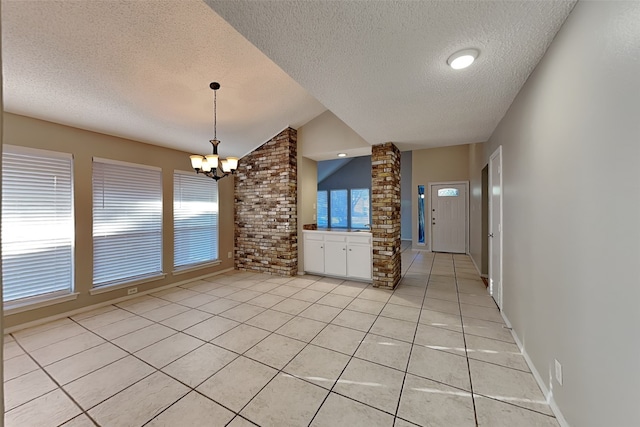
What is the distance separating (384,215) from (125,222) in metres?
3.85

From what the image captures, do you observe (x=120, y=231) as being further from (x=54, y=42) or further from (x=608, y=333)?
(x=608, y=333)

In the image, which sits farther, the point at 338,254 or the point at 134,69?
the point at 338,254

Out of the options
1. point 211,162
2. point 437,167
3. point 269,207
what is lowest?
point 269,207

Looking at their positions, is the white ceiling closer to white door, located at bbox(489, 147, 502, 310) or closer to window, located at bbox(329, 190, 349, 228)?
white door, located at bbox(489, 147, 502, 310)

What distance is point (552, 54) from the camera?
1.83 meters

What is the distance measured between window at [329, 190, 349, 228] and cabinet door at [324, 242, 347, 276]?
5774 millimetres

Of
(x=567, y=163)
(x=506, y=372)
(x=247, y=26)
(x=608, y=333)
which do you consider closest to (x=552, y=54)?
(x=567, y=163)

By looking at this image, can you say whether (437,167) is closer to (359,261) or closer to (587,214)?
(359,261)

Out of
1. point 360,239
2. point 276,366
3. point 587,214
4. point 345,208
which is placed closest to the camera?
point 587,214

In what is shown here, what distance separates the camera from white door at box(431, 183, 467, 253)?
6955 mm

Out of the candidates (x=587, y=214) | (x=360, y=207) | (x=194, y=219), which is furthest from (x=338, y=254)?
(x=360, y=207)

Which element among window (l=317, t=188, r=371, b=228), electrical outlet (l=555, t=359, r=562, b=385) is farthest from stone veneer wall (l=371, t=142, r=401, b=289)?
window (l=317, t=188, r=371, b=228)

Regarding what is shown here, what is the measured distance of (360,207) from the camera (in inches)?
408

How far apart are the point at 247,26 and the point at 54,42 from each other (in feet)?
6.28
